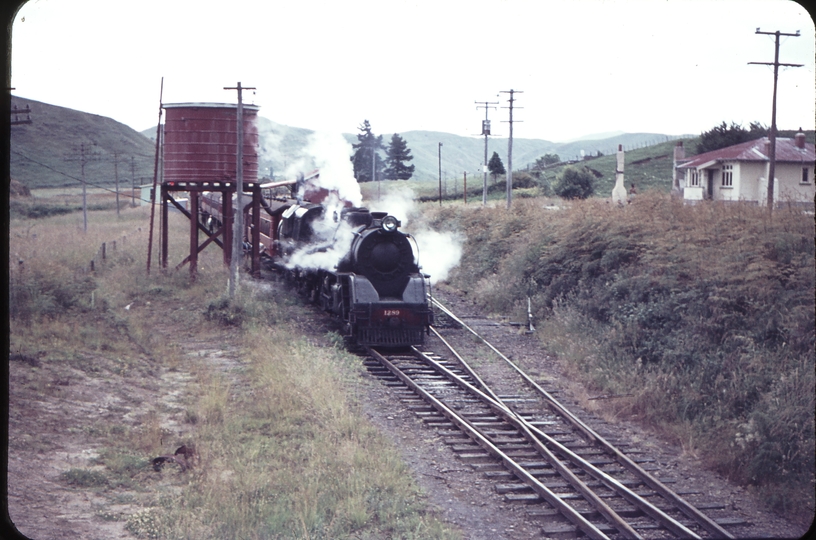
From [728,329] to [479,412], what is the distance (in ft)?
13.6

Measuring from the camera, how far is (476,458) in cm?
876

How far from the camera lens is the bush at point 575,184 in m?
42.6

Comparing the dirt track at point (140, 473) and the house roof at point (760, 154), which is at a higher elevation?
the house roof at point (760, 154)

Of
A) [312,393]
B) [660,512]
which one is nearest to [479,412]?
[312,393]

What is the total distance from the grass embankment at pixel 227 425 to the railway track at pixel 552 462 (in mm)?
1201

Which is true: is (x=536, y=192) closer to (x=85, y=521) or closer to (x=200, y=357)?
(x=200, y=357)

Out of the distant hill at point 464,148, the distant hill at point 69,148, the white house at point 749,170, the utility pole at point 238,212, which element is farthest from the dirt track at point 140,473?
the distant hill at point 464,148

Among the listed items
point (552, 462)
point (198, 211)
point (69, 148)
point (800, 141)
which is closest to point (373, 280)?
point (552, 462)

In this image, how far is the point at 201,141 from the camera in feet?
69.2

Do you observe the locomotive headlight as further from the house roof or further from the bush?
the bush

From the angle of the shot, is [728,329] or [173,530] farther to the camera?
[728,329]

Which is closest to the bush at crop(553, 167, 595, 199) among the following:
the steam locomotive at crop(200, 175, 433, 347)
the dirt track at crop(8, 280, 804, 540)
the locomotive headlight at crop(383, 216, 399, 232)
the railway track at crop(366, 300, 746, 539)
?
the steam locomotive at crop(200, 175, 433, 347)

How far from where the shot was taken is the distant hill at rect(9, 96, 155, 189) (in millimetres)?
62062

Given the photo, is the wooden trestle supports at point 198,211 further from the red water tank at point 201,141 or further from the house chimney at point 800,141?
the house chimney at point 800,141
